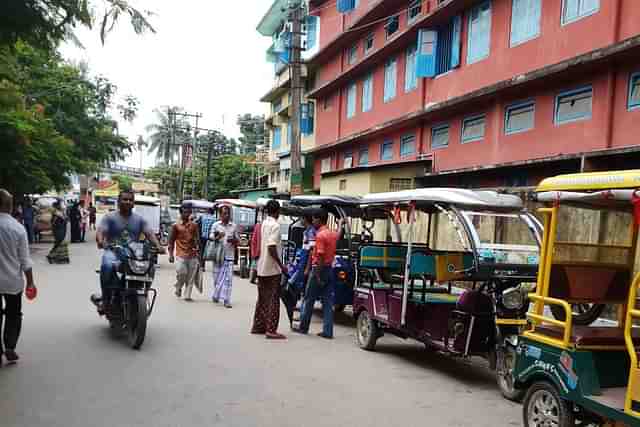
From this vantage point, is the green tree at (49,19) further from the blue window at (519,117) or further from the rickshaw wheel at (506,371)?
the blue window at (519,117)

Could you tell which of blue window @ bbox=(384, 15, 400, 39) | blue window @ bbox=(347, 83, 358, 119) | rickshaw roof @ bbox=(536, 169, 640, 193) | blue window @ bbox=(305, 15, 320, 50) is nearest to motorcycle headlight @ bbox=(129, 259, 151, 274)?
rickshaw roof @ bbox=(536, 169, 640, 193)

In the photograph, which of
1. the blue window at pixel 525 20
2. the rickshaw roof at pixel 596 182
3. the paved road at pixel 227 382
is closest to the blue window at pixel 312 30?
the blue window at pixel 525 20

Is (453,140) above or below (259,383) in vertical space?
above

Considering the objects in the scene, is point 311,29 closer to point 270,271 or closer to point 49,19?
point 270,271

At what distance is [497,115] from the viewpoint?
15.5 metres

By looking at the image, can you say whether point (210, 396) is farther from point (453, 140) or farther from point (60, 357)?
point (453, 140)

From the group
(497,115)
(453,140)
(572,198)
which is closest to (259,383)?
(572,198)

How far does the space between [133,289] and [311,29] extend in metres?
27.3

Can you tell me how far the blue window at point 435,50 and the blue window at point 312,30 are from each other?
14.3m

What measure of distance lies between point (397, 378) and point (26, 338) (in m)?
4.74

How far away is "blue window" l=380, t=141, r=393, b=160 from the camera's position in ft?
73.7

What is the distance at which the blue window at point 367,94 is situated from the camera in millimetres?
24203

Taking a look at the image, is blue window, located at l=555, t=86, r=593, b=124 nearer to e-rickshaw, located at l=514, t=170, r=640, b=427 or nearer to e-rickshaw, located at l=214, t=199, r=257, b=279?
e-rickshaw, located at l=514, t=170, r=640, b=427

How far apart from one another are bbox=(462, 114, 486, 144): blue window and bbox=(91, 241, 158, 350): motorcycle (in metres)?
10.8
